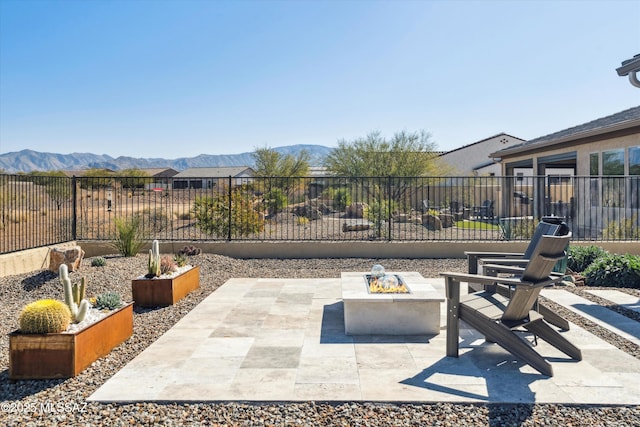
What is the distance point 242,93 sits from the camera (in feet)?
67.1

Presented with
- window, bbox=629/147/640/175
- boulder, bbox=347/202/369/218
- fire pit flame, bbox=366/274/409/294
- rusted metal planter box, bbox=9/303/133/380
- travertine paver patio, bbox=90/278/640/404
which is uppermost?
window, bbox=629/147/640/175

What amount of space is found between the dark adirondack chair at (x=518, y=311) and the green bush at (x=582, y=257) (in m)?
5.06

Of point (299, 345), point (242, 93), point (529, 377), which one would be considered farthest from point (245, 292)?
point (242, 93)

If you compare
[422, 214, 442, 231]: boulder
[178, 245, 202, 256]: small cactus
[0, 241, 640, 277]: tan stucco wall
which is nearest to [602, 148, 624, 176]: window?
[0, 241, 640, 277]: tan stucco wall

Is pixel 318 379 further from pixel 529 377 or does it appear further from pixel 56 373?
pixel 56 373

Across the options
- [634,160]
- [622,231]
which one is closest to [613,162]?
[634,160]

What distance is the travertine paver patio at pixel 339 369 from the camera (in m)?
2.98

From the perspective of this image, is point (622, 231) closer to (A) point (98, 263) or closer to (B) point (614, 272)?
(B) point (614, 272)

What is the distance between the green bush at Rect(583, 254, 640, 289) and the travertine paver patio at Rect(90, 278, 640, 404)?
3.09 meters

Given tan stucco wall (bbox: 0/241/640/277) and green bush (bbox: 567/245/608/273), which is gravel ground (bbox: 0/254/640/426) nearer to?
green bush (bbox: 567/245/608/273)

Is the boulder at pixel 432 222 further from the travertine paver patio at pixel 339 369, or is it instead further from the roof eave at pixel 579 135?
the travertine paver patio at pixel 339 369

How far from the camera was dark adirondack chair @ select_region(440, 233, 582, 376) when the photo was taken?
3.25m

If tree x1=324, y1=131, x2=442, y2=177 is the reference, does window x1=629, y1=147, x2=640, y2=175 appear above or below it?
below

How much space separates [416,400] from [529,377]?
1077 millimetres
